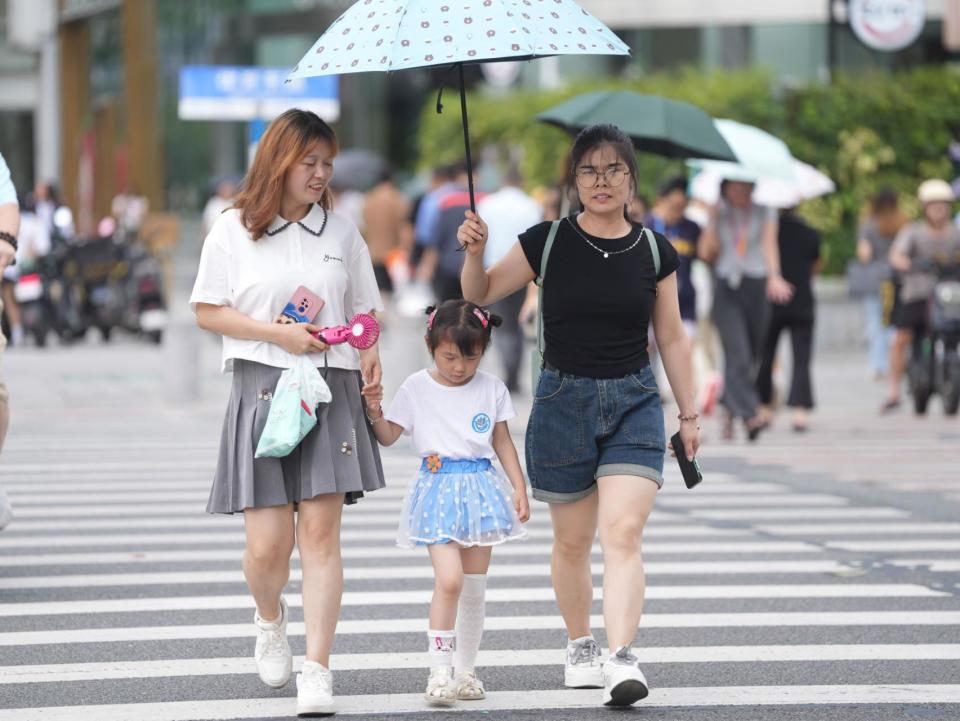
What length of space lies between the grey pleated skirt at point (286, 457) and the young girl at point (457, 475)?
0.11m

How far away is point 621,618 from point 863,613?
203cm

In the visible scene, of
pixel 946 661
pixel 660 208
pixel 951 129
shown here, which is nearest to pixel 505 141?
pixel 951 129

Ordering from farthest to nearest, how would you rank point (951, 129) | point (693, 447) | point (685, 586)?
point (951, 129)
point (685, 586)
point (693, 447)

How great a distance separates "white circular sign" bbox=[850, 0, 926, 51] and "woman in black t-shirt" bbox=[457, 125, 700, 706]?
59.5 feet

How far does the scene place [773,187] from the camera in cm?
1387

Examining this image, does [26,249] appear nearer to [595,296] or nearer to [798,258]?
[798,258]

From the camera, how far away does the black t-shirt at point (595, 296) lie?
19.8 feet

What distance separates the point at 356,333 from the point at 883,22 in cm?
1895

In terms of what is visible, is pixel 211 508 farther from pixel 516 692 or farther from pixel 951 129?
pixel 951 129

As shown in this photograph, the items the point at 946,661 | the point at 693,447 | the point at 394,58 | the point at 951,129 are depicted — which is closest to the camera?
the point at 394,58

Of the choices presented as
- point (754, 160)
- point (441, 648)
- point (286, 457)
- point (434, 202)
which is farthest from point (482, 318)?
point (434, 202)

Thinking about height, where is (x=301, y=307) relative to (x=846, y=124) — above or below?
below

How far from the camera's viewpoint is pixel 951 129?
2506 cm

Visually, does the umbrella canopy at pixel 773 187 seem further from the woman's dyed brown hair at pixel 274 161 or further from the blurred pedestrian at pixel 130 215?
the blurred pedestrian at pixel 130 215
